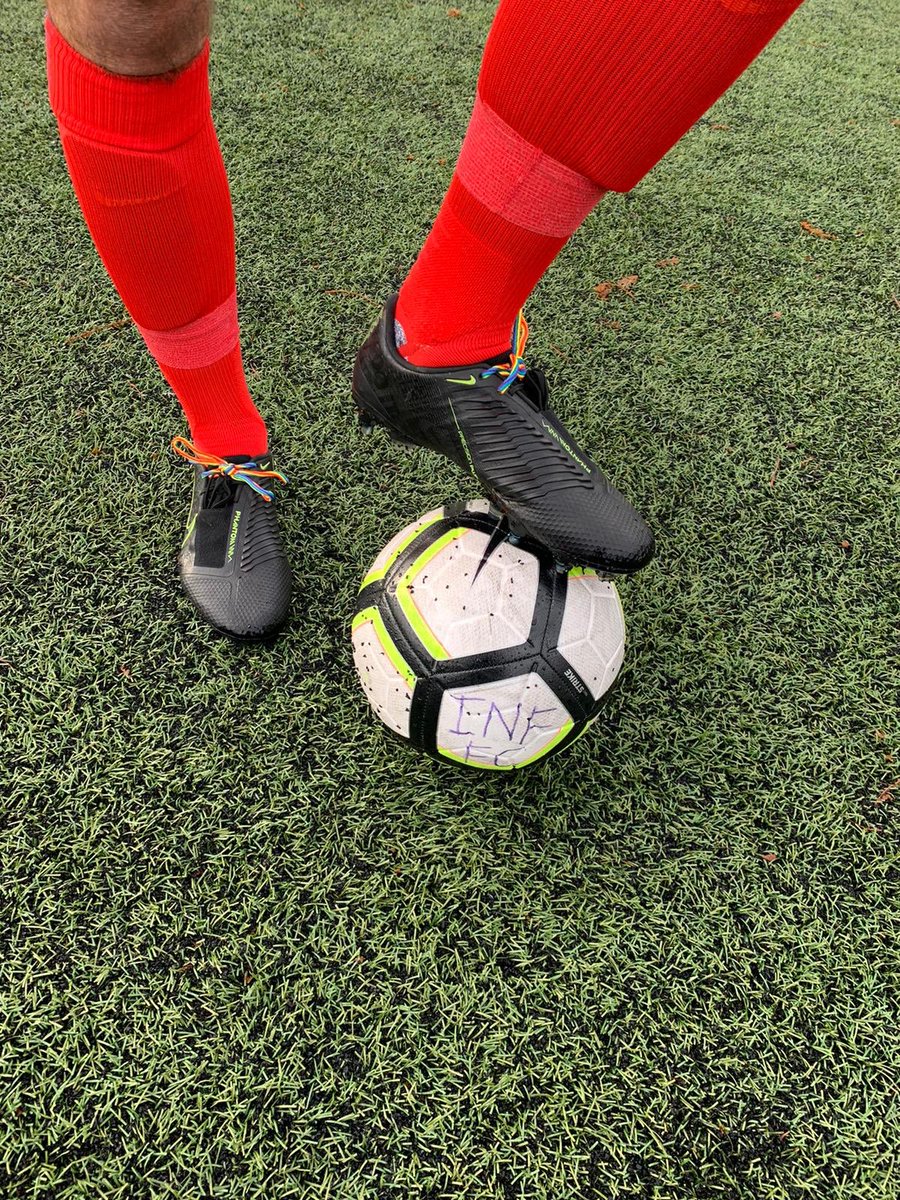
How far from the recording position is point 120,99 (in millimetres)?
817

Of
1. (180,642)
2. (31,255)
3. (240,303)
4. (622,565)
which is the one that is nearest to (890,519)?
(622,565)

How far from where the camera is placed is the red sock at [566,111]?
0.68m

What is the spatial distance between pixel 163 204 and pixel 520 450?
56cm

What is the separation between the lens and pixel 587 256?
206 cm

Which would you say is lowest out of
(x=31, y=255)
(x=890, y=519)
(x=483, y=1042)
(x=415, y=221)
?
(x=31, y=255)

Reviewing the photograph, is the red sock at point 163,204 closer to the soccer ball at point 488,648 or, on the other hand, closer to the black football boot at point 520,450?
the black football boot at point 520,450

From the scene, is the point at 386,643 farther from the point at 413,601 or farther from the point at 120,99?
the point at 120,99

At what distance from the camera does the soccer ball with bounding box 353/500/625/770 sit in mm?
1017

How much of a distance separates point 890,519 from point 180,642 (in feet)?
4.63

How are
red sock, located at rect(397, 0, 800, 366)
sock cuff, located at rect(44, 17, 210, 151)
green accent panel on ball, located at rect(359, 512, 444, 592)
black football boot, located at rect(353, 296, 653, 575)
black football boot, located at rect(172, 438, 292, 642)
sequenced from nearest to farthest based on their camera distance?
1. red sock, located at rect(397, 0, 800, 366)
2. sock cuff, located at rect(44, 17, 210, 151)
3. black football boot, located at rect(353, 296, 653, 575)
4. green accent panel on ball, located at rect(359, 512, 444, 592)
5. black football boot, located at rect(172, 438, 292, 642)

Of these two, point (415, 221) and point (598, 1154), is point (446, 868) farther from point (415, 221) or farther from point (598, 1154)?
point (415, 221)

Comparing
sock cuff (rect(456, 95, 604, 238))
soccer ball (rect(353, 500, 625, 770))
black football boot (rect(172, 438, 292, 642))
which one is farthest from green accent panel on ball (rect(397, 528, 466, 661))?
sock cuff (rect(456, 95, 604, 238))

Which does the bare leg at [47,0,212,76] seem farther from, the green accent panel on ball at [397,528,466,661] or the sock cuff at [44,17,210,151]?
the green accent panel on ball at [397,528,466,661]

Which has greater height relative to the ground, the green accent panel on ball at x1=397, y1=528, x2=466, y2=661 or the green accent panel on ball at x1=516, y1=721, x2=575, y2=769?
the green accent panel on ball at x1=397, y1=528, x2=466, y2=661
